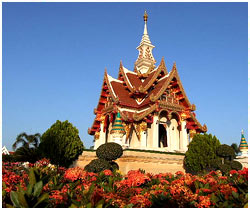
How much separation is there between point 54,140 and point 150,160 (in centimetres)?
668

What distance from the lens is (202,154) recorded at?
16641 mm

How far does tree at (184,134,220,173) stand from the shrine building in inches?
119

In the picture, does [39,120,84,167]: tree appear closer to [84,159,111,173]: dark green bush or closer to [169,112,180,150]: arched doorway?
[84,159,111,173]: dark green bush

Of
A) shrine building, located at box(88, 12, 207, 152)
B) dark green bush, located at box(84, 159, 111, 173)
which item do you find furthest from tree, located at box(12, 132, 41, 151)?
dark green bush, located at box(84, 159, 111, 173)

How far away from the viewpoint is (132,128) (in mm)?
20219

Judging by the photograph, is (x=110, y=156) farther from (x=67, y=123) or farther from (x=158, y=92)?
(x=158, y=92)

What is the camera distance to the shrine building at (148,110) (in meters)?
19.6

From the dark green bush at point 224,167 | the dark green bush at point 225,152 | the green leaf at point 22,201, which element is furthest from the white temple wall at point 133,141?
the green leaf at point 22,201

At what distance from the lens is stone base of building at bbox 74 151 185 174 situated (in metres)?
15.8

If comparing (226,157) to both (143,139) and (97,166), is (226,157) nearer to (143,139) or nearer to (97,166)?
(143,139)

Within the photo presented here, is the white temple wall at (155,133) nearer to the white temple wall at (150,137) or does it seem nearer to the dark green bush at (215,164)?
the white temple wall at (150,137)

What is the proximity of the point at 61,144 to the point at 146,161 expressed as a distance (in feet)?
19.3

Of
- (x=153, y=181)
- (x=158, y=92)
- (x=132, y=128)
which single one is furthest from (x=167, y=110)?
(x=153, y=181)

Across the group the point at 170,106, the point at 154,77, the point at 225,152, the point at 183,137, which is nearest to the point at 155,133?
the point at 170,106
